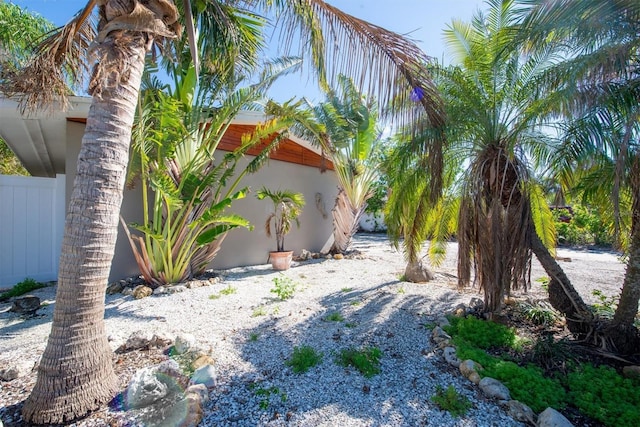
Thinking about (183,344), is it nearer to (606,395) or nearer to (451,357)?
(451,357)

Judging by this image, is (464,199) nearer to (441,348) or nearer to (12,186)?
(441,348)

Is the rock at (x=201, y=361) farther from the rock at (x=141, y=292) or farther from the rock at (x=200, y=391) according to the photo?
the rock at (x=141, y=292)

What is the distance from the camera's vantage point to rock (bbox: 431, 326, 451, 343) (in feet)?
13.8

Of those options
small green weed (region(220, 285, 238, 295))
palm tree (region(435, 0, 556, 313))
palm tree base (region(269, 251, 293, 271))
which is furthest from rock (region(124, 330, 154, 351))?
palm tree base (region(269, 251, 293, 271))

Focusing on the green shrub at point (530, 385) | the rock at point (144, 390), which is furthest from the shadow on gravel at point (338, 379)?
the rock at point (144, 390)

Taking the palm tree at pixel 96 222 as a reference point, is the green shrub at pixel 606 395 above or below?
below

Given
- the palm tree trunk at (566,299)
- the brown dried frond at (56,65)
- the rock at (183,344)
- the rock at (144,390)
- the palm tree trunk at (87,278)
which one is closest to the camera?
the palm tree trunk at (87,278)

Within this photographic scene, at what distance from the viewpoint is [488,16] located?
4.82m

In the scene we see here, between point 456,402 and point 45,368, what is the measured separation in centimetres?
355

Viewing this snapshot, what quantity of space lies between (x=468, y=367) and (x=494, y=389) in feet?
1.18

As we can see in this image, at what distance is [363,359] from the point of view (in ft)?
11.5

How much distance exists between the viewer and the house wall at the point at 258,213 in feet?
24.0

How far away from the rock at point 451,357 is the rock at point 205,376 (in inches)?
108

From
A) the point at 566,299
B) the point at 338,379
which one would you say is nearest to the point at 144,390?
the point at 338,379
